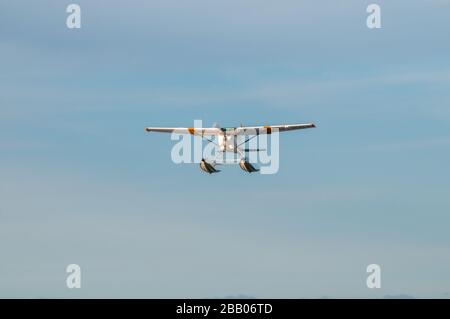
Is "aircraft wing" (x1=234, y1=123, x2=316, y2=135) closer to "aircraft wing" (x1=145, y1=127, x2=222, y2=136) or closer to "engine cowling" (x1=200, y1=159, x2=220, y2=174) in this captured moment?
"aircraft wing" (x1=145, y1=127, x2=222, y2=136)

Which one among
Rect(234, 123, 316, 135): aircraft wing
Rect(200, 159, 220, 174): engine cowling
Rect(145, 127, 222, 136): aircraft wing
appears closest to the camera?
Rect(200, 159, 220, 174): engine cowling

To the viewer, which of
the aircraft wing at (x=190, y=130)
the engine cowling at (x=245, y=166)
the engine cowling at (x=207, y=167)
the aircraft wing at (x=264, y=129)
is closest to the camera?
the engine cowling at (x=207, y=167)

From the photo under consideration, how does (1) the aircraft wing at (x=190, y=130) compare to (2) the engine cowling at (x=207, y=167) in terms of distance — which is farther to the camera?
(1) the aircraft wing at (x=190, y=130)

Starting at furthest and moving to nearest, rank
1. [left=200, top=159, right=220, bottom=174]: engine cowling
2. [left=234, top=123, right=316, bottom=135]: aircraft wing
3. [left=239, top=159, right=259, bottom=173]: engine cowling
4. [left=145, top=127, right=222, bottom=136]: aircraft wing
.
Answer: [left=145, top=127, right=222, bottom=136]: aircraft wing → [left=234, top=123, right=316, bottom=135]: aircraft wing → [left=239, top=159, right=259, bottom=173]: engine cowling → [left=200, top=159, right=220, bottom=174]: engine cowling

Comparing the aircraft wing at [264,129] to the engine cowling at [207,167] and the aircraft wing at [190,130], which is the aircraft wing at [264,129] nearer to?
the aircraft wing at [190,130]

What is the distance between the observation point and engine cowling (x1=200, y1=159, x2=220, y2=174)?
109 metres

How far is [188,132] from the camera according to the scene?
13162 centimetres

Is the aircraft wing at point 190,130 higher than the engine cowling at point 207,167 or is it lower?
higher

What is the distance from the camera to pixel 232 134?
11950cm

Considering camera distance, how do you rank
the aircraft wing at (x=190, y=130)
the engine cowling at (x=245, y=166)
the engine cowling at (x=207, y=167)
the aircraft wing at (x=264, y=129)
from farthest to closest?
the aircraft wing at (x=190, y=130) → the aircraft wing at (x=264, y=129) → the engine cowling at (x=245, y=166) → the engine cowling at (x=207, y=167)

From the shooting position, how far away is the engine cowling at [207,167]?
109 m

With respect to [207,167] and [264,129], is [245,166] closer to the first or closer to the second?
[207,167]
